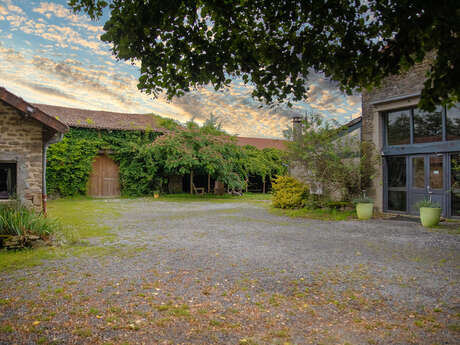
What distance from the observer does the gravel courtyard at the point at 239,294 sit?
2693 millimetres

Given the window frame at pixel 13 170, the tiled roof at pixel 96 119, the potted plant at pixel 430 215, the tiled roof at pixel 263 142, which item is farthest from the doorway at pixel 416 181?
the tiled roof at pixel 263 142

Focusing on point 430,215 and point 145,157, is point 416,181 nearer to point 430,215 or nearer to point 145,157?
point 430,215

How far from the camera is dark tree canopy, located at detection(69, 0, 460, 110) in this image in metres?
3.53

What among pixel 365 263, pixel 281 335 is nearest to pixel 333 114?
pixel 365 263

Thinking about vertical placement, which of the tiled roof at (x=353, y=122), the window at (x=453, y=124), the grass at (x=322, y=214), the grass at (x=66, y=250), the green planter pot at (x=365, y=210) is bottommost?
the grass at (x=322, y=214)

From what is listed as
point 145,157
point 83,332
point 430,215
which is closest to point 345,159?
point 430,215

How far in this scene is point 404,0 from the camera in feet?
9.26

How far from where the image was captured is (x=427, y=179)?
1002 cm

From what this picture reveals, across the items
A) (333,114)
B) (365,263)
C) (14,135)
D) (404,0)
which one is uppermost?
(333,114)

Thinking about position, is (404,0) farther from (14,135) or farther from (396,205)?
(396,205)

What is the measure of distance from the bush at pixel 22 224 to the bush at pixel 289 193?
9013 mm

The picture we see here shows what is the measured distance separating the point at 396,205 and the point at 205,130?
1254 centimetres

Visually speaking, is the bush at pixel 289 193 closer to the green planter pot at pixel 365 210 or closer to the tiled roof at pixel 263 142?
the green planter pot at pixel 365 210

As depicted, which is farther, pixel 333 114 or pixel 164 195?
pixel 164 195
